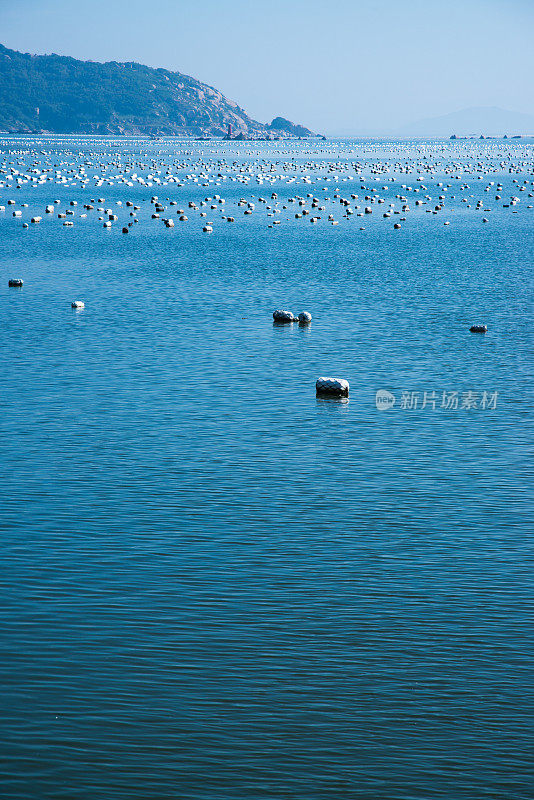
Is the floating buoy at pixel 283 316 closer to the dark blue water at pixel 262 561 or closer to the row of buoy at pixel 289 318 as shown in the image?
the row of buoy at pixel 289 318

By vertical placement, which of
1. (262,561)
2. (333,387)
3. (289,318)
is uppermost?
(289,318)

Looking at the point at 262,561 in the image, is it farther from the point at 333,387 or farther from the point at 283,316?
the point at 283,316

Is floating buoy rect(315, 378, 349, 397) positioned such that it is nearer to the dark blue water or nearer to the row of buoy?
the dark blue water

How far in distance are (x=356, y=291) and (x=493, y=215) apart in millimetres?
62134

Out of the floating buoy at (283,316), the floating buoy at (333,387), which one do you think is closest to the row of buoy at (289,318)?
the floating buoy at (283,316)

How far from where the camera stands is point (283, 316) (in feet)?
168

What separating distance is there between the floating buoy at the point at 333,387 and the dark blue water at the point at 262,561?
869 mm

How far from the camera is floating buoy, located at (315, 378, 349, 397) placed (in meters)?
36.3

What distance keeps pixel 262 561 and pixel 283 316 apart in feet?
99.8

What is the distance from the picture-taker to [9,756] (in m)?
14.8

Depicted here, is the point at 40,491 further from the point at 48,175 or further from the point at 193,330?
the point at 48,175

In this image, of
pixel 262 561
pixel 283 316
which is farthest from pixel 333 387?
pixel 283 316

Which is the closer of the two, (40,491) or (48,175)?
(40,491)

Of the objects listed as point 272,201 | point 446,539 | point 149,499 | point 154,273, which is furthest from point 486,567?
point 272,201
